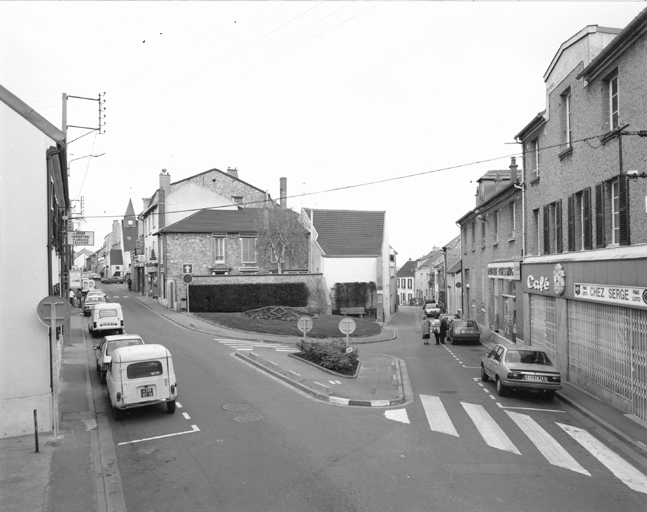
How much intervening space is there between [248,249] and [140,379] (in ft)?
114

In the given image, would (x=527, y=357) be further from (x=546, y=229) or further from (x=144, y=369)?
(x=144, y=369)

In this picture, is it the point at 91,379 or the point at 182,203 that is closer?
the point at 91,379

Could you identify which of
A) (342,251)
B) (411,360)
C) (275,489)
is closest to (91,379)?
(275,489)

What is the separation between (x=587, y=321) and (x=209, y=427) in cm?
1187

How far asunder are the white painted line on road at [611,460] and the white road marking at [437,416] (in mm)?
2606

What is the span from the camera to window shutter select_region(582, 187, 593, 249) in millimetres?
16359

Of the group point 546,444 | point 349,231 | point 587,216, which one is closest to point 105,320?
point 546,444

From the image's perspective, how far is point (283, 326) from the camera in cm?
3256

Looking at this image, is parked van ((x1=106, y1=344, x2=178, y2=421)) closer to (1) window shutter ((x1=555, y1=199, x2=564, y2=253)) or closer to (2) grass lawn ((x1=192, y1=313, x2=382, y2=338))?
(1) window shutter ((x1=555, y1=199, x2=564, y2=253))

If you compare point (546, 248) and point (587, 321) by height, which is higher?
point (546, 248)

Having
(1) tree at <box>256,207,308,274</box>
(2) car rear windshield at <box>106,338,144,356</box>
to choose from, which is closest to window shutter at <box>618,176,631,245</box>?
(2) car rear windshield at <box>106,338,144,356</box>

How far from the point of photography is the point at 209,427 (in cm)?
1150

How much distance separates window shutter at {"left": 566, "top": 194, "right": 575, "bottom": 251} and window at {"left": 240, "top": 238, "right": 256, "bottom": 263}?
1268 inches

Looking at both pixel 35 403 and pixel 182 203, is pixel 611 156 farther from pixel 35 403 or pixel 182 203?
pixel 182 203
